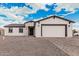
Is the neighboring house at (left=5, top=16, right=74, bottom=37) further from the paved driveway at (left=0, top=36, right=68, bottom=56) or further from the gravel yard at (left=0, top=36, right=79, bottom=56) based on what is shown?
the paved driveway at (left=0, top=36, right=68, bottom=56)

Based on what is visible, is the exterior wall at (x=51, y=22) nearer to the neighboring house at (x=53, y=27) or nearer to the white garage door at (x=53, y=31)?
the neighboring house at (x=53, y=27)

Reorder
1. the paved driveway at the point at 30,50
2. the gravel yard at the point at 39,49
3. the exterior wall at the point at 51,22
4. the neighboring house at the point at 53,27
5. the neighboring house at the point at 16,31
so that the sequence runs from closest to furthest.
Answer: the paved driveway at the point at 30,50, the gravel yard at the point at 39,49, the neighboring house at the point at 53,27, the exterior wall at the point at 51,22, the neighboring house at the point at 16,31

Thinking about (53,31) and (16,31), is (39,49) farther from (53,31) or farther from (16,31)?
(16,31)

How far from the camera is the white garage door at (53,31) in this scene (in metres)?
30.9

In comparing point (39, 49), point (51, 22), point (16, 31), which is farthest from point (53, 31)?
point (39, 49)

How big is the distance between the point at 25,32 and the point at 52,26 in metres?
8.66

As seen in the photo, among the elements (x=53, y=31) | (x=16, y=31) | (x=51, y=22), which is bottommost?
(x=16, y=31)

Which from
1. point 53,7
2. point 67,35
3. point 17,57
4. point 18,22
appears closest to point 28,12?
point 18,22

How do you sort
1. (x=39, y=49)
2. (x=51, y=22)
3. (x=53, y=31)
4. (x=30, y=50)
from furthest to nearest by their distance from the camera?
(x=51, y=22), (x=53, y=31), (x=39, y=49), (x=30, y=50)

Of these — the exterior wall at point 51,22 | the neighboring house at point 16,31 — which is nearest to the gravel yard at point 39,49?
the exterior wall at point 51,22

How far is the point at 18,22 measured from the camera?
4384 cm

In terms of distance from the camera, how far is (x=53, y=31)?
31.2 meters

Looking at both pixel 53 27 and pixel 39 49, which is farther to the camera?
pixel 53 27

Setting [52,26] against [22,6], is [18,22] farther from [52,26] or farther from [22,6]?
[52,26]
